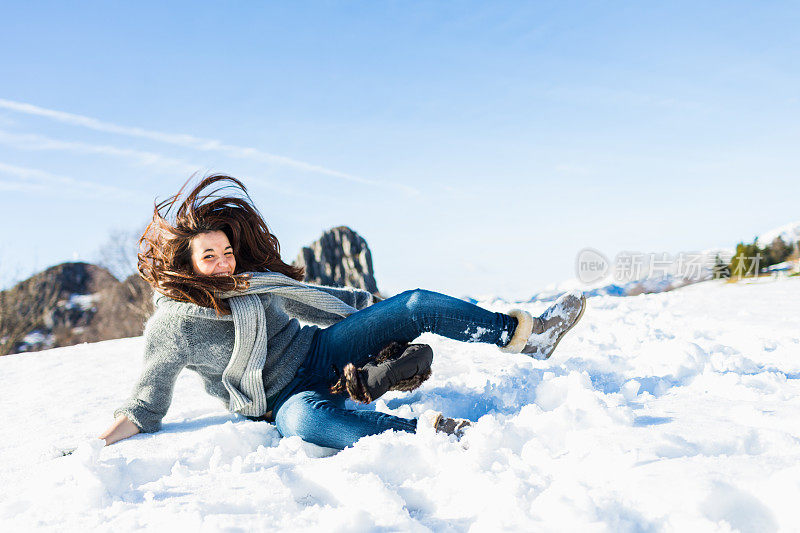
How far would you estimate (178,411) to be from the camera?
2.78 meters

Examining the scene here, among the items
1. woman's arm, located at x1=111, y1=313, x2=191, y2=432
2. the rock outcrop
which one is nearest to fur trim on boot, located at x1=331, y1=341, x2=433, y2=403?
woman's arm, located at x1=111, y1=313, x2=191, y2=432

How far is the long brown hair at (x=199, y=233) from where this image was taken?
7.77ft

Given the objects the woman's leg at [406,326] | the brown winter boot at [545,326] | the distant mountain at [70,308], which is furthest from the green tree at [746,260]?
the distant mountain at [70,308]

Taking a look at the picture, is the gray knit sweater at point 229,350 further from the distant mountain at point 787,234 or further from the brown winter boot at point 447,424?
the distant mountain at point 787,234

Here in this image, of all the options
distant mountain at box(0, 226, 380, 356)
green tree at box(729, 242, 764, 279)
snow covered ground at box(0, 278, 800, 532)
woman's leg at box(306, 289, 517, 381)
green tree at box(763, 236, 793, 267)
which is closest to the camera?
snow covered ground at box(0, 278, 800, 532)

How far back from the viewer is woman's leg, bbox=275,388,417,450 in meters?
1.99

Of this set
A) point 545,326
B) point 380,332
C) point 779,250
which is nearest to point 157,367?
point 380,332

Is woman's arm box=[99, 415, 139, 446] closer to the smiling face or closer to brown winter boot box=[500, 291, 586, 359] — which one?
the smiling face

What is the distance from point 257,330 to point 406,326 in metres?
0.65

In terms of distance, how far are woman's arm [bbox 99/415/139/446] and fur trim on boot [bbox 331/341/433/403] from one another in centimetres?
87

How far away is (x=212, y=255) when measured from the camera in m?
2.44

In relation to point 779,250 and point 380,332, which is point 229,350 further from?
point 779,250

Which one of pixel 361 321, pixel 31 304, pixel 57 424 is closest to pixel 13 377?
pixel 57 424

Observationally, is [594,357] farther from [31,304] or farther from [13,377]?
[31,304]
